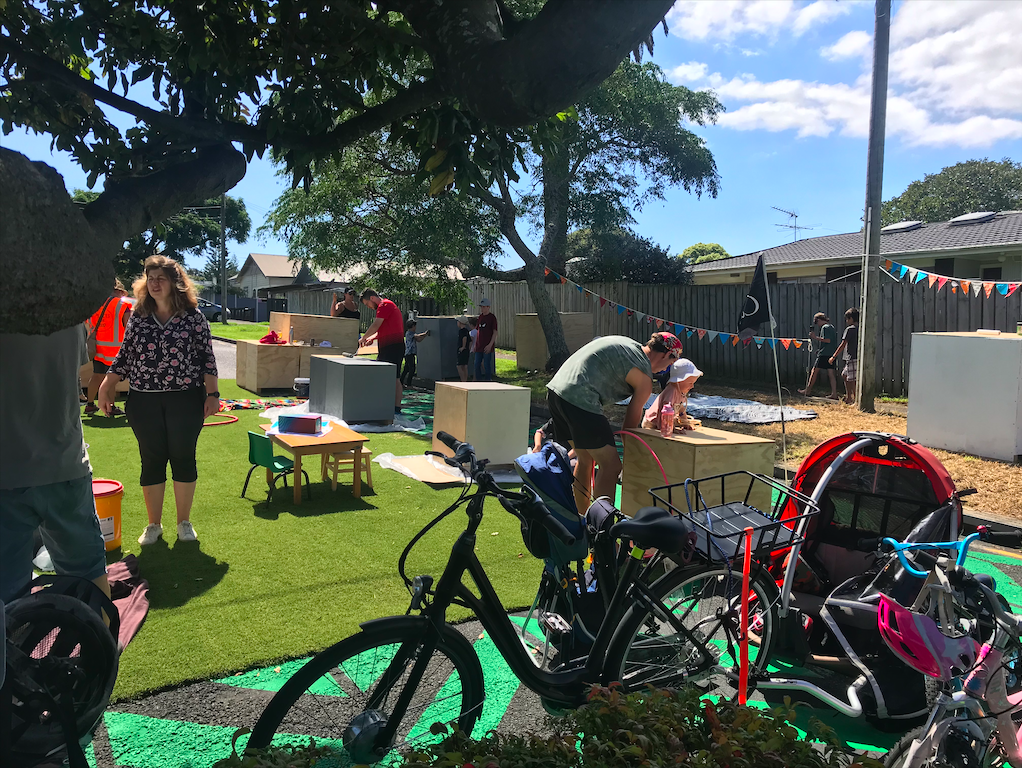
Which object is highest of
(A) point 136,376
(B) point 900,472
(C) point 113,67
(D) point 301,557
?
(C) point 113,67

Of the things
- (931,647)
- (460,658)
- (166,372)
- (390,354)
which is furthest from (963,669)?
(390,354)

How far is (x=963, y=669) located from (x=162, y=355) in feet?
15.3

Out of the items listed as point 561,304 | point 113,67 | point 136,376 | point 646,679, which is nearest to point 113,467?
point 136,376

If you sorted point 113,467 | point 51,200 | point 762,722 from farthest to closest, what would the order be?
point 113,467 → point 762,722 → point 51,200

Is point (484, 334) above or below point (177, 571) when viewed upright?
above

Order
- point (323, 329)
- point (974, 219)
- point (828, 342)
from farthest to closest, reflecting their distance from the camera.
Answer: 1. point (974, 219)
2. point (323, 329)
3. point (828, 342)

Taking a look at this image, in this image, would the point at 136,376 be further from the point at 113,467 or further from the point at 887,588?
the point at 887,588

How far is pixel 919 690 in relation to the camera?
3.28 m

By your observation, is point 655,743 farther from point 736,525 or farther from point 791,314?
point 791,314

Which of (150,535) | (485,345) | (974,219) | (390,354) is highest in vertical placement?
(974,219)

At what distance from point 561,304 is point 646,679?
19661 millimetres

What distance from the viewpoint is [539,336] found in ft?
60.1

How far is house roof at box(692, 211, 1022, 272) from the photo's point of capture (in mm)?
18422

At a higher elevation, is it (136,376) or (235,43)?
(235,43)
